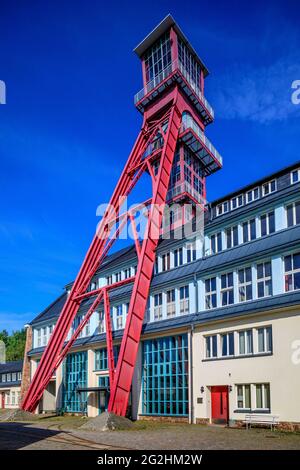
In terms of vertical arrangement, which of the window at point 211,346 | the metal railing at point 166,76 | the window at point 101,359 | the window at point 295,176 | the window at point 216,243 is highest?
the metal railing at point 166,76

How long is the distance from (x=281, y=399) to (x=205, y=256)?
1059cm

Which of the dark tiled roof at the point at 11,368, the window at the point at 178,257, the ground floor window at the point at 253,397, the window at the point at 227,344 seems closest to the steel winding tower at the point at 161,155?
the window at the point at 178,257

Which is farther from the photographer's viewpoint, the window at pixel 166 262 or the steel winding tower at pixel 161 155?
the steel winding tower at pixel 161 155

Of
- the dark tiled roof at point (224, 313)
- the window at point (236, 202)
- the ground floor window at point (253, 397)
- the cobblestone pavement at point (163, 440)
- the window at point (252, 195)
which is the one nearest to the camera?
the cobblestone pavement at point (163, 440)

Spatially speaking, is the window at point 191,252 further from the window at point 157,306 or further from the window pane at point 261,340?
the window pane at point 261,340

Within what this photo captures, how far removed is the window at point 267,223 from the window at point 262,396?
8.15 m

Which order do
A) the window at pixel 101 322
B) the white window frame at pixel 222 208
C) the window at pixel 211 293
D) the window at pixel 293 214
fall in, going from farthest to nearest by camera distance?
the window at pixel 101 322 → the white window frame at pixel 222 208 → the window at pixel 211 293 → the window at pixel 293 214

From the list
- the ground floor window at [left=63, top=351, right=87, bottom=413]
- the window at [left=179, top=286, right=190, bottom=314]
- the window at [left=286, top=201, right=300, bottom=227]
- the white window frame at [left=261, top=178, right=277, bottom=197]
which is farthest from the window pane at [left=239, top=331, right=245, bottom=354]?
the ground floor window at [left=63, top=351, right=87, bottom=413]

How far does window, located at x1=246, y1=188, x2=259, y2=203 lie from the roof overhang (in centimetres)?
1732

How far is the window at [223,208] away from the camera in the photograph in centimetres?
3369

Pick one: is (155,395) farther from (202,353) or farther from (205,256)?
(205,256)

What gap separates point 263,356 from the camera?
2612 centimetres
